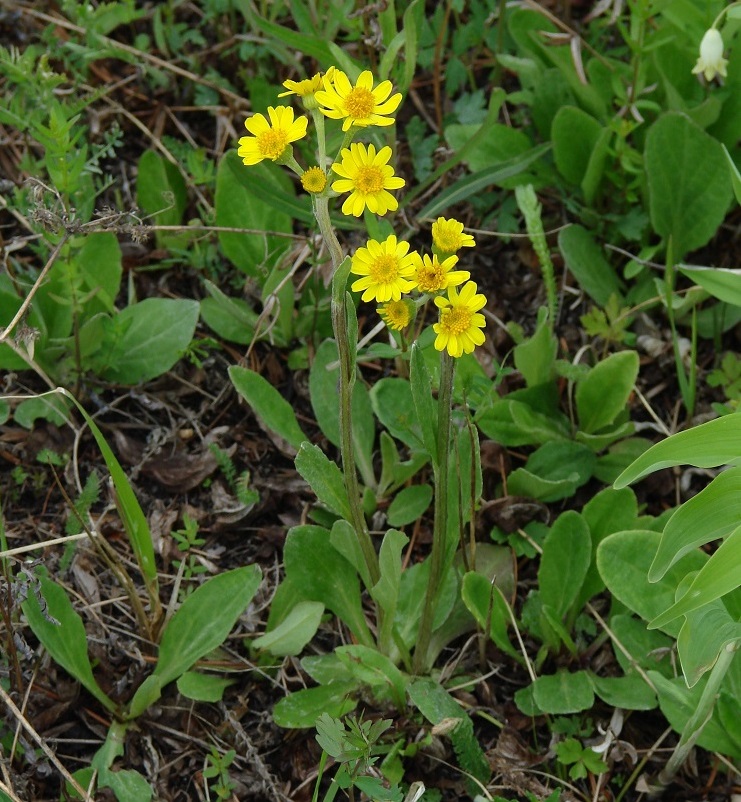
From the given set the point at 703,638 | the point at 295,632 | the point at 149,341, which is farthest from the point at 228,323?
the point at 703,638

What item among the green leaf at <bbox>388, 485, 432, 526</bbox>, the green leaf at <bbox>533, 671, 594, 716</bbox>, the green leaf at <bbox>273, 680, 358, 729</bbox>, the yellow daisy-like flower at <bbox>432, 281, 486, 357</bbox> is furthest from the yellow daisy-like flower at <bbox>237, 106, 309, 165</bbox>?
the green leaf at <bbox>533, 671, 594, 716</bbox>

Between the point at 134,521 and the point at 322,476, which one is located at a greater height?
the point at 322,476

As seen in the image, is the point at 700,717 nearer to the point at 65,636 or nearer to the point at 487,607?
the point at 487,607

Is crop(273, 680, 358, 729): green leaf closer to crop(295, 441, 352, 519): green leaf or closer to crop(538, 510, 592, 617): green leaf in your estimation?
crop(295, 441, 352, 519): green leaf

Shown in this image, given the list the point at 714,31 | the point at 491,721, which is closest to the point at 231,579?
the point at 491,721

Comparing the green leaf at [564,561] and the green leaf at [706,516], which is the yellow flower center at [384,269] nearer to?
the green leaf at [706,516]

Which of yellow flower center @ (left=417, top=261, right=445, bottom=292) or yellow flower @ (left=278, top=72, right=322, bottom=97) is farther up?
yellow flower @ (left=278, top=72, right=322, bottom=97)
